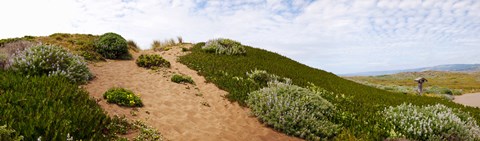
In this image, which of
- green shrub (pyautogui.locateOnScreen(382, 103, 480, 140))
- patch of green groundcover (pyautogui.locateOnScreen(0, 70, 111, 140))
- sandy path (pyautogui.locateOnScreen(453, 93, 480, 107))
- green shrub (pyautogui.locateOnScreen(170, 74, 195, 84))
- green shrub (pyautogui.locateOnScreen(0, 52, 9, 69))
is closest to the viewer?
patch of green groundcover (pyautogui.locateOnScreen(0, 70, 111, 140))

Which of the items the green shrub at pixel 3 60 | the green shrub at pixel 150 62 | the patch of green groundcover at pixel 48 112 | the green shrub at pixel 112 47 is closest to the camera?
the patch of green groundcover at pixel 48 112

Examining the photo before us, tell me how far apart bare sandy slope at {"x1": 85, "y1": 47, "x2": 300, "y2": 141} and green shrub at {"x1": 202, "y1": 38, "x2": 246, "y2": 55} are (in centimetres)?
919

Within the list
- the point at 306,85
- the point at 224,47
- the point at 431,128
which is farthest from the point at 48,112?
the point at 224,47

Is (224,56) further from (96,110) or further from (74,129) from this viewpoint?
(74,129)

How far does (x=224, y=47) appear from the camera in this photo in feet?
91.1

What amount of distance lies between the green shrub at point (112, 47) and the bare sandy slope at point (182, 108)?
401 cm

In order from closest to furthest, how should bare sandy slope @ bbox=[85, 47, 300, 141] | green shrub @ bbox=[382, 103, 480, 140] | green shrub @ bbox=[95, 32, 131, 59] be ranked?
bare sandy slope @ bbox=[85, 47, 300, 141]
green shrub @ bbox=[382, 103, 480, 140]
green shrub @ bbox=[95, 32, 131, 59]

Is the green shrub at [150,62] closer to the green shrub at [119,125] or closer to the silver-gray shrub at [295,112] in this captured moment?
the silver-gray shrub at [295,112]

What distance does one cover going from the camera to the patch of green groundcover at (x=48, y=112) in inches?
238

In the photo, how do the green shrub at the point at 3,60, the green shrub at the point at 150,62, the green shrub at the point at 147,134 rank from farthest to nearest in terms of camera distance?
1. the green shrub at the point at 150,62
2. the green shrub at the point at 3,60
3. the green shrub at the point at 147,134

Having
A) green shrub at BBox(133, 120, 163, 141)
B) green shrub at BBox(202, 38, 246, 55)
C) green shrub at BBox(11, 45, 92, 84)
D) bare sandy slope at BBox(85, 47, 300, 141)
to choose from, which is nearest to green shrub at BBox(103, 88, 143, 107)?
bare sandy slope at BBox(85, 47, 300, 141)

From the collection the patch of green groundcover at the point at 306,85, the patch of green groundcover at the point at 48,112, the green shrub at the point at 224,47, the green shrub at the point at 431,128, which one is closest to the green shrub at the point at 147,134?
the patch of green groundcover at the point at 48,112

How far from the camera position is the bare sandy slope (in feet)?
32.0

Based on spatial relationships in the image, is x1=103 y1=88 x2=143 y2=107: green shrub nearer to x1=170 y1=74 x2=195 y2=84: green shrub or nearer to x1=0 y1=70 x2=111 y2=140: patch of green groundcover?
x1=0 y1=70 x2=111 y2=140: patch of green groundcover
